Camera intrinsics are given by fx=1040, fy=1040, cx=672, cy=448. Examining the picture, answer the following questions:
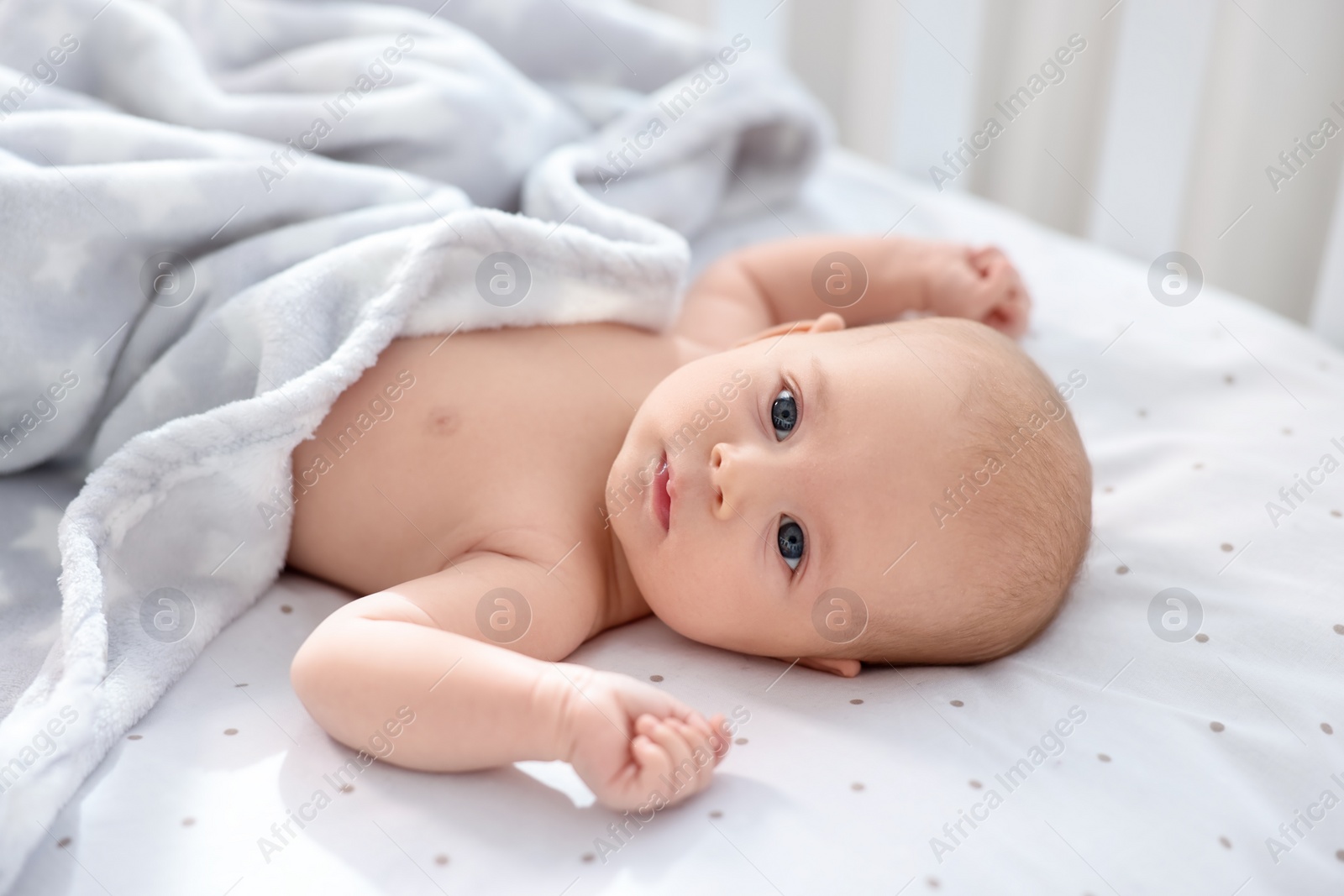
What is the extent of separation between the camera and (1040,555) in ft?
2.79

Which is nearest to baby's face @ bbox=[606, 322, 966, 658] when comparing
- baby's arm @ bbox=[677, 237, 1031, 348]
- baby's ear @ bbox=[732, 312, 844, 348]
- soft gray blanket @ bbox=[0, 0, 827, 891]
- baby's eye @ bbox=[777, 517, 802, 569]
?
baby's eye @ bbox=[777, 517, 802, 569]

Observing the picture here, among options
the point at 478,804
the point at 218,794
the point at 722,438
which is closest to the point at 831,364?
the point at 722,438

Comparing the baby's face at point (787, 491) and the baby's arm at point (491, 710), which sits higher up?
the baby's face at point (787, 491)

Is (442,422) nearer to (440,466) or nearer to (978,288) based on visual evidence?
(440,466)

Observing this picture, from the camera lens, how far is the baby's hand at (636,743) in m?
0.70

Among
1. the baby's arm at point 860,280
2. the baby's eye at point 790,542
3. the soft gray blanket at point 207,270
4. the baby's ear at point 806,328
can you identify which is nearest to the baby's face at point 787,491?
the baby's eye at point 790,542

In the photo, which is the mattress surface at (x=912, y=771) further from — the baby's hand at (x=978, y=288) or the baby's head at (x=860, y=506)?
the baby's hand at (x=978, y=288)

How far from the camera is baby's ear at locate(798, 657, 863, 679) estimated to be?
2.92 ft

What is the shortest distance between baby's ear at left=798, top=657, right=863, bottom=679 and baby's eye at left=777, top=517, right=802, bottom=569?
9 cm

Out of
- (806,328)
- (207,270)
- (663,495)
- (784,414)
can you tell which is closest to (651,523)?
(663,495)

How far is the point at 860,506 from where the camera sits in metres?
0.85

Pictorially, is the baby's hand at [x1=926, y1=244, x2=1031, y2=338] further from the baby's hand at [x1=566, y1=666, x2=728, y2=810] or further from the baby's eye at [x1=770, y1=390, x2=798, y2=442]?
the baby's hand at [x1=566, y1=666, x2=728, y2=810]

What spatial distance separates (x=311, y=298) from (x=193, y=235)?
157 millimetres

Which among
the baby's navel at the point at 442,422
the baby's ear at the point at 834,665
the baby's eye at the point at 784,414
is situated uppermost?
the baby's eye at the point at 784,414
